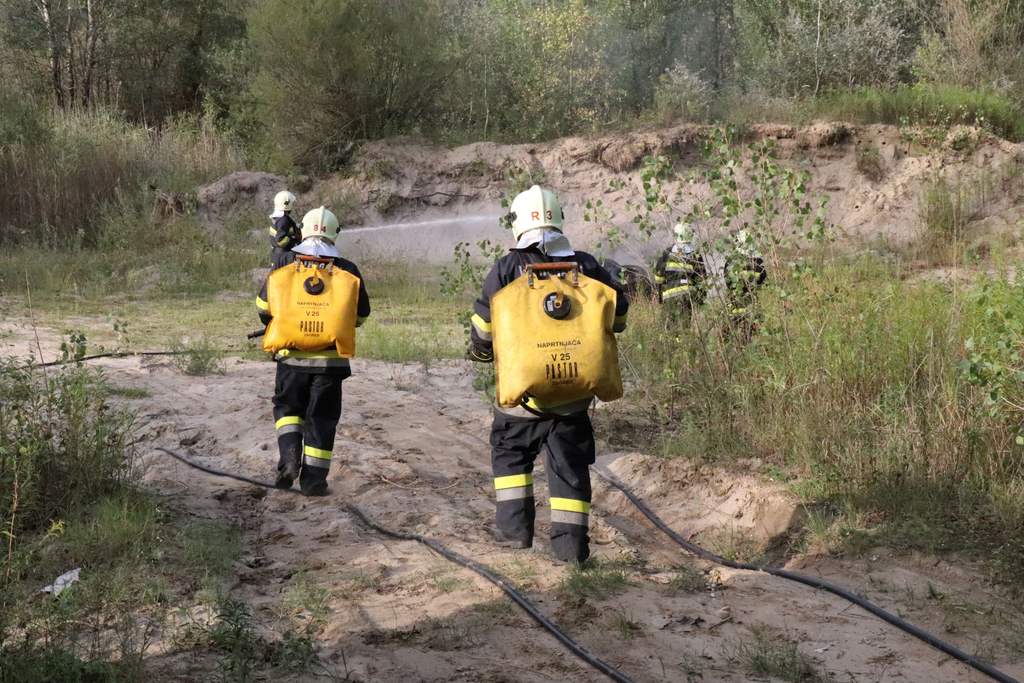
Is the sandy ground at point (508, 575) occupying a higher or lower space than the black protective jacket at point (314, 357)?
lower

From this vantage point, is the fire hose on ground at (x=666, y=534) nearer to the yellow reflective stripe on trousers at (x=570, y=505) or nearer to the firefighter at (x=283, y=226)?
the yellow reflective stripe on trousers at (x=570, y=505)

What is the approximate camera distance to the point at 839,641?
427cm

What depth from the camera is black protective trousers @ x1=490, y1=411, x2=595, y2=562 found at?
200 inches

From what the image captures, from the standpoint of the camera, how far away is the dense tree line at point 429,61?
20.4 m

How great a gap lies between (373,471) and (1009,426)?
153 inches

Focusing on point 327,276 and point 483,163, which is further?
point 483,163

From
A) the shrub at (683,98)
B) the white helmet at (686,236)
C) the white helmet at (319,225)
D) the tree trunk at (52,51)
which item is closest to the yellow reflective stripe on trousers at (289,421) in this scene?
the white helmet at (319,225)

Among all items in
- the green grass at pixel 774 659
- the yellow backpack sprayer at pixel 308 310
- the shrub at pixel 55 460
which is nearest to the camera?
the green grass at pixel 774 659

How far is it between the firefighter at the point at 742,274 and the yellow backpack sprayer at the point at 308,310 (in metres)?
2.61

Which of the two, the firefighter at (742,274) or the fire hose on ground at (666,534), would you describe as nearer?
the fire hose on ground at (666,534)

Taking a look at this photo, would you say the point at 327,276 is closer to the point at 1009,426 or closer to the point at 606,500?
the point at 606,500

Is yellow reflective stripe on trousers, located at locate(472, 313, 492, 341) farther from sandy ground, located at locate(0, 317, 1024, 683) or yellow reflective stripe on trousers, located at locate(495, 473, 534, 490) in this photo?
sandy ground, located at locate(0, 317, 1024, 683)

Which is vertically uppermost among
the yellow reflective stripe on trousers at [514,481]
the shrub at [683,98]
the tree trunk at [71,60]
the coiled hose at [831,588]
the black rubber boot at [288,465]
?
the tree trunk at [71,60]

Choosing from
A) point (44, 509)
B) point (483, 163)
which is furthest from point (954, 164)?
point (44, 509)
